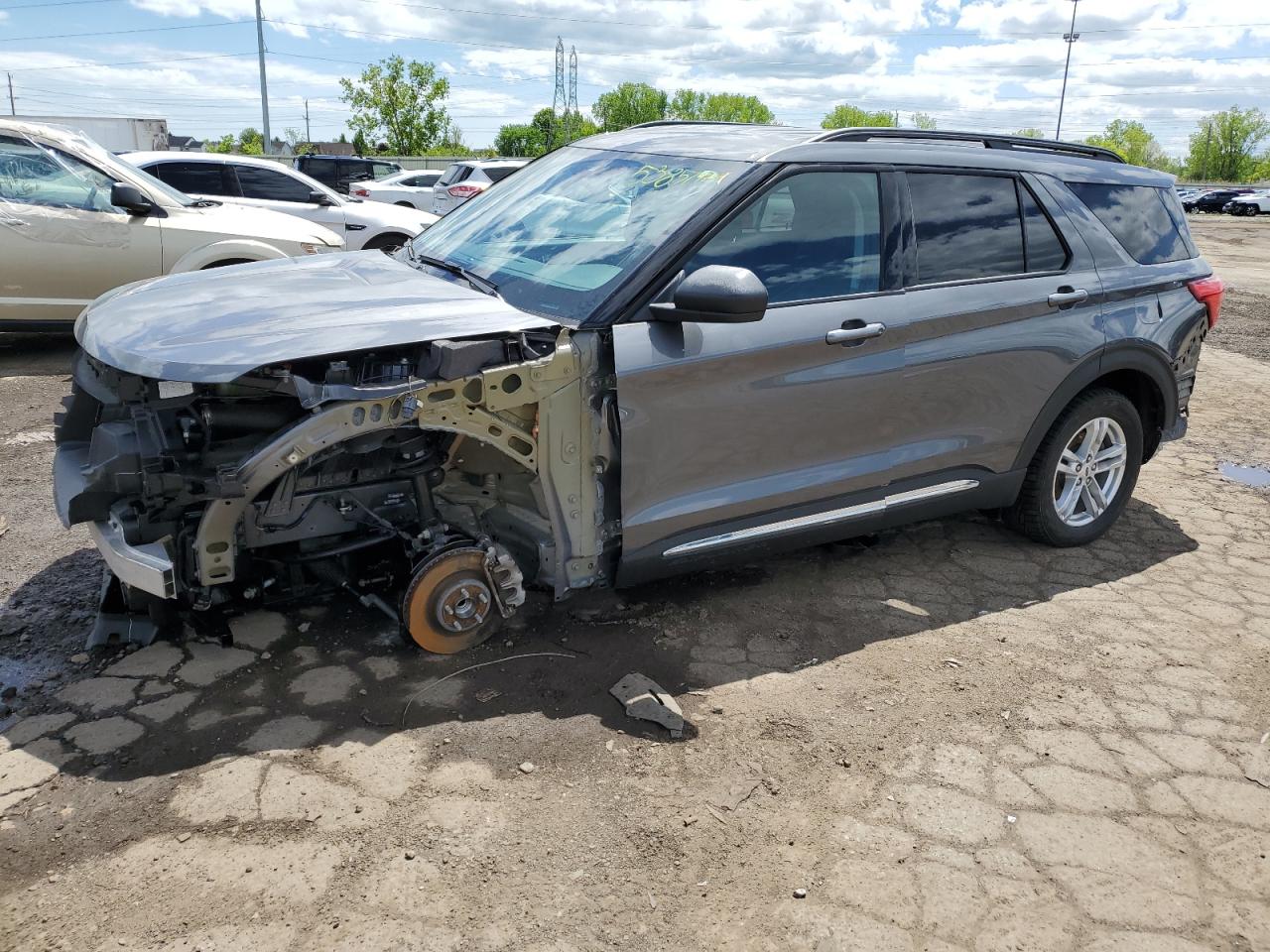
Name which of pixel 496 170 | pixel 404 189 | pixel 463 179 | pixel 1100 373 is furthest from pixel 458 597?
pixel 404 189

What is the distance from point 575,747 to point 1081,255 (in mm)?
3273

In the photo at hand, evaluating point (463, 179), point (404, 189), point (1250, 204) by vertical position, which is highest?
point (1250, 204)

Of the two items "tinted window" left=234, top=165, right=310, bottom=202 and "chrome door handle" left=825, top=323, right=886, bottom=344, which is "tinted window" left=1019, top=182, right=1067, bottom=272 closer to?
"chrome door handle" left=825, top=323, right=886, bottom=344

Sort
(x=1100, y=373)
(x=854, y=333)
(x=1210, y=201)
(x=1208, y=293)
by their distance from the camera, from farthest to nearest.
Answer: (x=1210, y=201)
(x=1208, y=293)
(x=1100, y=373)
(x=854, y=333)

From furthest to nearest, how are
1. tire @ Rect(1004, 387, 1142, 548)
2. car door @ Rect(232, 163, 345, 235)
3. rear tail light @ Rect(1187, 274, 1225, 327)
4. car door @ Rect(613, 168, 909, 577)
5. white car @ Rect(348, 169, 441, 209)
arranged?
white car @ Rect(348, 169, 441, 209), car door @ Rect(232, 163, 345, 235), rear tail light @ Rect(1187, 274, 1225, 327), tire @ Rect(1004, 387, 1142, 548), car door @ Rect(613, 168, 909, 577)

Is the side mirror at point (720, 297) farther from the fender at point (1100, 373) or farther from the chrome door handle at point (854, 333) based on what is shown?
the fender at point (1100, 373)

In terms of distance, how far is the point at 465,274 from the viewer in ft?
13.0

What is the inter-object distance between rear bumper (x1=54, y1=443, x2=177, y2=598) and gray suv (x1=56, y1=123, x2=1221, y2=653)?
12mm

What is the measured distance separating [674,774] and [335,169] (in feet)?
62.4

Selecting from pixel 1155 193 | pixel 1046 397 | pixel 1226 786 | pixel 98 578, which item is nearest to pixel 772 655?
pixel 1226 786

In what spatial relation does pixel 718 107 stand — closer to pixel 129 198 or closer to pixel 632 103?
pixel 632 103

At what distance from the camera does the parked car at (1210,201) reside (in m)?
54.5

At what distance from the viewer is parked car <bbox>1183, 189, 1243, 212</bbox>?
54.5 meters

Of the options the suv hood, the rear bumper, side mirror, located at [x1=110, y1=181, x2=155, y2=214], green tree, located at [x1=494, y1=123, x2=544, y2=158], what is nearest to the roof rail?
the suv hood
